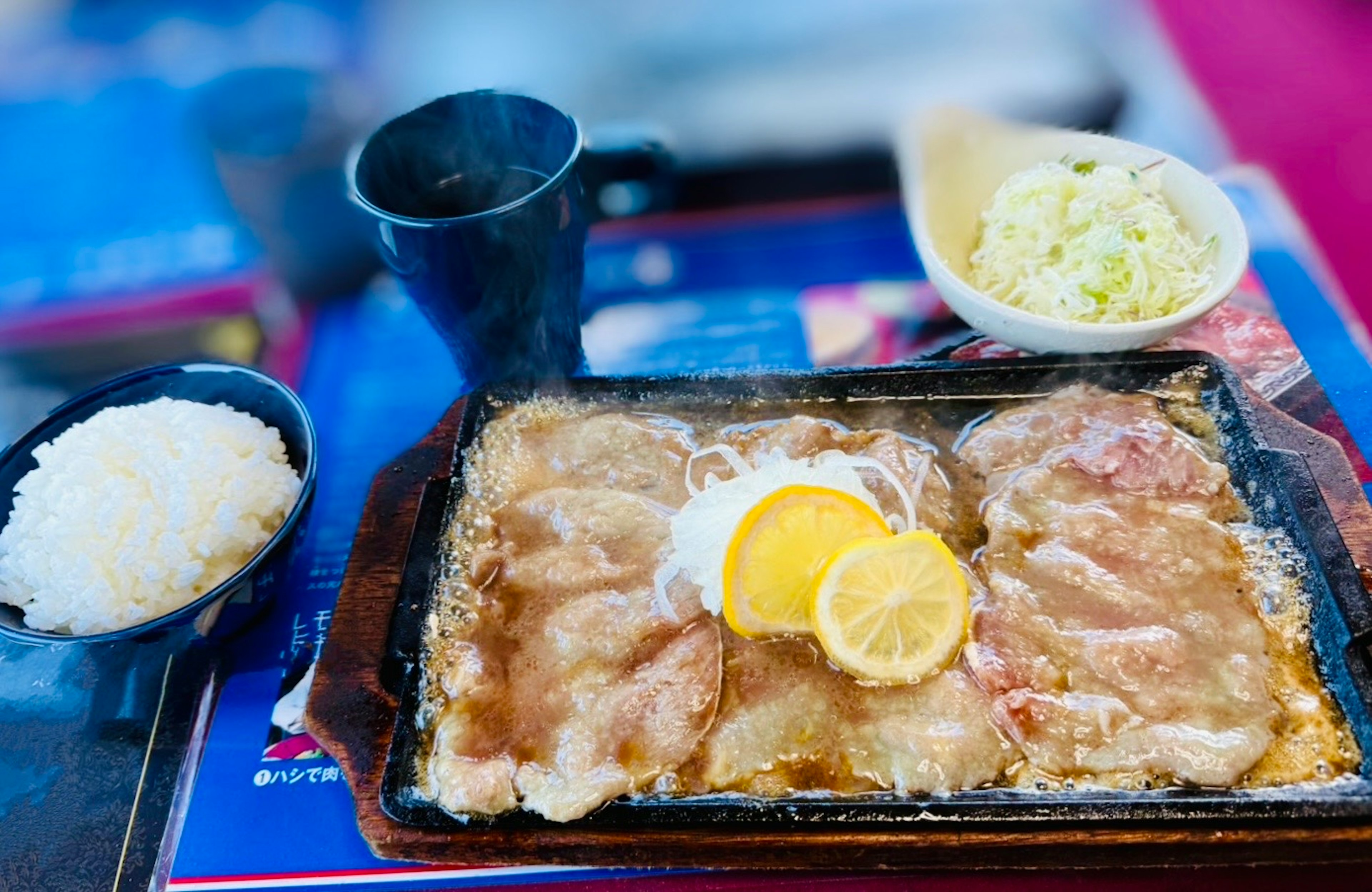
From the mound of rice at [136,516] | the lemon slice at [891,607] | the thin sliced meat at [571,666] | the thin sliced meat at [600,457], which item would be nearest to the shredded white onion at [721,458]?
the thin sliced meat at [600,457]

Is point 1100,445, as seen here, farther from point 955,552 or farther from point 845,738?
point 845,738

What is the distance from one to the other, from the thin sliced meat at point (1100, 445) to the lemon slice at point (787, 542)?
1.86 feet

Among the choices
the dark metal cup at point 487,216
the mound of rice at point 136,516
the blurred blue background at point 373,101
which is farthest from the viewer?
the blurred blue background at point 373,101

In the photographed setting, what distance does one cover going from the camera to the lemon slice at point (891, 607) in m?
1.70

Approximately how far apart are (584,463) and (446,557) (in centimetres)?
43

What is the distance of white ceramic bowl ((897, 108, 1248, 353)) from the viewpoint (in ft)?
7.57

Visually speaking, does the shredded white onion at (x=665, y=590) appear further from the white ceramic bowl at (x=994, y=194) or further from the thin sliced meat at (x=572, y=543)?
the white ceramic bowl at (x=994, y=194)

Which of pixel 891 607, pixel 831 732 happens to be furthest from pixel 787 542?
pixel 831 732

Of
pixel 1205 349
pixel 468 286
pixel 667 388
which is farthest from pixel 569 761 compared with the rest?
pixel 1205 349

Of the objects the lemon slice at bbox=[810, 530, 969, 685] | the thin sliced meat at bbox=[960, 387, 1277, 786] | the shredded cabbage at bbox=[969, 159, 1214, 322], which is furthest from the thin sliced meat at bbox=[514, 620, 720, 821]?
the shredded cabbage at bbox=[969, 159, 1214, 322]

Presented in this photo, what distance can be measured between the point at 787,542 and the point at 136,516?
1645mm

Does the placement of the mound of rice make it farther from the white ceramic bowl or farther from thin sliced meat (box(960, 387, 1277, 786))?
the white ceramic bowl

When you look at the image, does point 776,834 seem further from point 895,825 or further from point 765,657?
point 765,657

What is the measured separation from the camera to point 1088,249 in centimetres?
256
